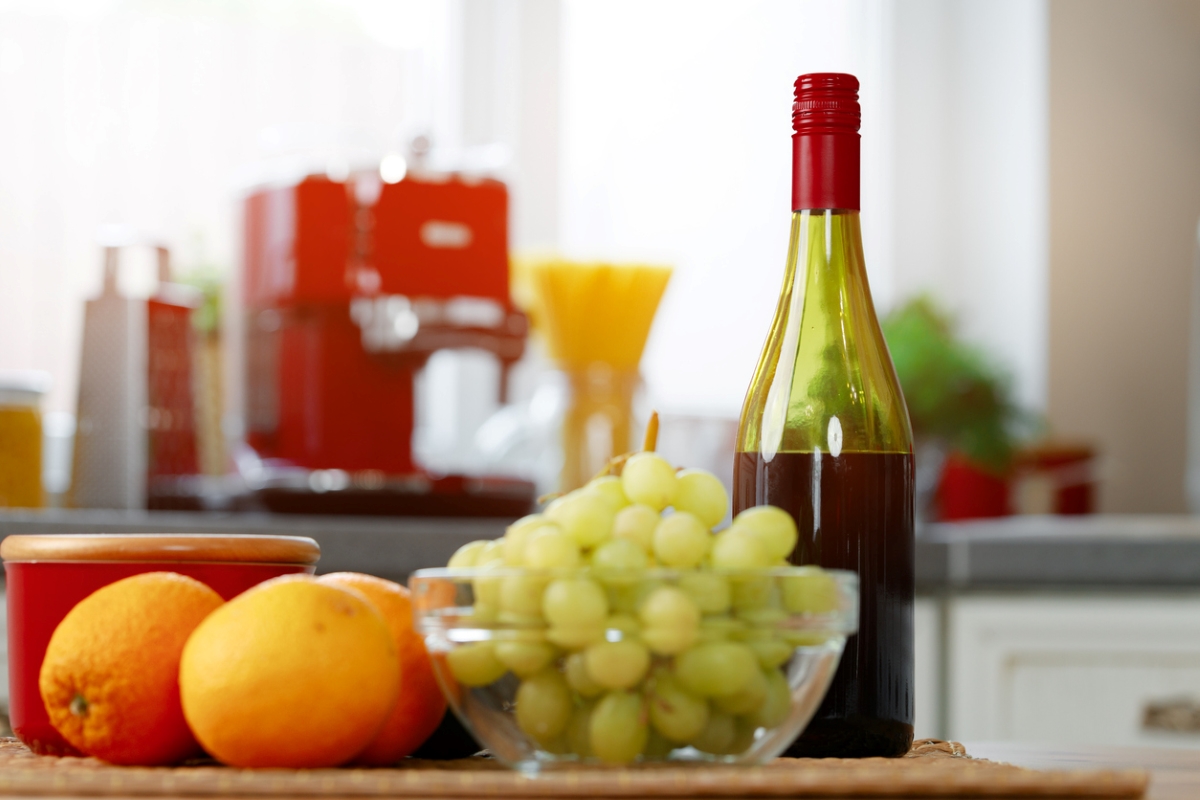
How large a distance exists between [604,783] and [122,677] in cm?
18

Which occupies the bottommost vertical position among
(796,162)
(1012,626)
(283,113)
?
(1012,626)

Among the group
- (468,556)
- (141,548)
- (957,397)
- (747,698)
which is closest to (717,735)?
(747,698)

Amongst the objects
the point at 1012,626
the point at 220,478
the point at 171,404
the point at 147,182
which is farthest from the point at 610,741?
the point at 147,182

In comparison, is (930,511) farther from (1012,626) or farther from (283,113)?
(283,113)

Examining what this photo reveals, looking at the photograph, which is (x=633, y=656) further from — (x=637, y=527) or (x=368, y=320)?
(x=368, y=320)

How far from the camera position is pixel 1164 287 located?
2365mm

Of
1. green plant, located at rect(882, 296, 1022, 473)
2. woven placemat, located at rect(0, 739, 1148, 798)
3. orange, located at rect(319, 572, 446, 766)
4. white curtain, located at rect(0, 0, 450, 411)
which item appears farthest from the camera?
green plant, located at rect(882, 296, 1022, 473)

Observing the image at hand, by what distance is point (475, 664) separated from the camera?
443mm

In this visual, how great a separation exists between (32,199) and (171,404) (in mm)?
615

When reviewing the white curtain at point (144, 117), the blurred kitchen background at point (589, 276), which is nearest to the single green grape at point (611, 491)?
the blurred kitchen background at point (589, 276)

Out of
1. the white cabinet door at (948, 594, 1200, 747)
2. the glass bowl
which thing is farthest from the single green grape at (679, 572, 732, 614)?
the white cabinet door at (948, 594, 1200, 747)

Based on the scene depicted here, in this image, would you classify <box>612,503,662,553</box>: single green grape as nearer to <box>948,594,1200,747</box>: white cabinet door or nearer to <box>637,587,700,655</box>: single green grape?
<box>637,587,700,655</box>: single green grape

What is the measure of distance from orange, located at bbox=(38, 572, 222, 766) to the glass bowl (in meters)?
0.10

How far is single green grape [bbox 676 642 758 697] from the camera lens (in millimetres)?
427
